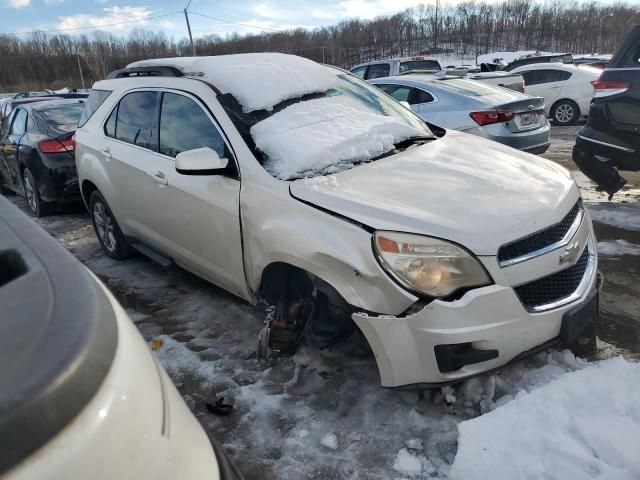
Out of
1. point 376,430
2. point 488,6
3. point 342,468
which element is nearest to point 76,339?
point 342,468

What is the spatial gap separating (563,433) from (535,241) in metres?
0.87

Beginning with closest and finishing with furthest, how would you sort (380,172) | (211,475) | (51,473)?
A: (51,473), (211,475), (380,172)

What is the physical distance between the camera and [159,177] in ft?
11.8

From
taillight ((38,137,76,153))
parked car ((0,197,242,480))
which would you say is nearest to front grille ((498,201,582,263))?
parked car ((0,197,242,480))

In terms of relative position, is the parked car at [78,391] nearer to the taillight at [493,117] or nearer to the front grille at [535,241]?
the front grille at [535,241]

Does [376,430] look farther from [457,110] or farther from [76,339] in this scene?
[457,110]

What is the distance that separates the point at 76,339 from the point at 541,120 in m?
7.29

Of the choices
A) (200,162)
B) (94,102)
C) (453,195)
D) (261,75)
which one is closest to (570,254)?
(453,195)

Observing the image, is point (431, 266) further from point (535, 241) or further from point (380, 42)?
point (380, 42)

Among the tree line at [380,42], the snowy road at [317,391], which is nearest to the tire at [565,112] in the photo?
the snowy road at [317,391]

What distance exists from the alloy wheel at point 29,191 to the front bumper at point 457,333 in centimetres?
641

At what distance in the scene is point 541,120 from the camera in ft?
22.9

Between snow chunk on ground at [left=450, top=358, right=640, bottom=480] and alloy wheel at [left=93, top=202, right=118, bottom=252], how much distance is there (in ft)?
12.8

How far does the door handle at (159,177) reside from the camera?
3528mm
